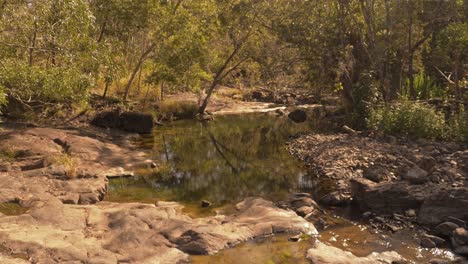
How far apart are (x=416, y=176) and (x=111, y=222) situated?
8245mm

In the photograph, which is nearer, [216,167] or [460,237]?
[460,237]

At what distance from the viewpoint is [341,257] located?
318 inches

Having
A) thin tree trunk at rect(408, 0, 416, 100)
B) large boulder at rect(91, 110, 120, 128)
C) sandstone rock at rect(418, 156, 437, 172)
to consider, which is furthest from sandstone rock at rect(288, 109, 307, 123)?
sandstone rock at rect(418, 156, 437, 172)

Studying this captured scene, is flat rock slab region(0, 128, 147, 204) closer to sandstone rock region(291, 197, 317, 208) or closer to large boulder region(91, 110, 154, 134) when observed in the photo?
large boulder region(91, 110, 154, 134)

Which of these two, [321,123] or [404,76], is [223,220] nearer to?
[321,123]

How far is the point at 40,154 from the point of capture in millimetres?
14305

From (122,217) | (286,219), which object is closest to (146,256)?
(122,217)

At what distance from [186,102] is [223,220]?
20204 mm

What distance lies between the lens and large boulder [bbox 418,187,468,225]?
9.61 meters

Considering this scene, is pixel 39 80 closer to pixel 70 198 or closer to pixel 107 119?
pixel 70 198

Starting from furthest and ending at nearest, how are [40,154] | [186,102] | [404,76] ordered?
[186,102] → [404,76] → [40,154]

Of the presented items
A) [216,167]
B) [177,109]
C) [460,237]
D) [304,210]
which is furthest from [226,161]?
[177,109]

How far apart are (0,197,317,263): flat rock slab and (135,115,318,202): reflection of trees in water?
2.37 m

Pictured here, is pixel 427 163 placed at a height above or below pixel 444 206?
above
